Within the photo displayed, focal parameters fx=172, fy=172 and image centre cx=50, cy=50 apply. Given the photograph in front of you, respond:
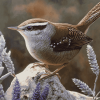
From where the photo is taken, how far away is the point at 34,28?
0.87 meters

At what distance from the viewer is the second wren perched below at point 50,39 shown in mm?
870

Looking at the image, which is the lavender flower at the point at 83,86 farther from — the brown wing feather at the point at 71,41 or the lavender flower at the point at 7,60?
the lavender flower at the point at 7,60

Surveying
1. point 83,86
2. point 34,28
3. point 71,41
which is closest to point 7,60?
point 34,28

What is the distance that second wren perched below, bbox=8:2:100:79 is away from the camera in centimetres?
87

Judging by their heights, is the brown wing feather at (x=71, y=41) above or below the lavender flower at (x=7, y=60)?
above

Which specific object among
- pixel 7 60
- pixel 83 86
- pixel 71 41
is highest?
pixel 71 41

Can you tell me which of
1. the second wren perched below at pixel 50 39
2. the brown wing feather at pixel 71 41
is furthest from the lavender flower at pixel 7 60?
the brown wing feather at pixel 71 41

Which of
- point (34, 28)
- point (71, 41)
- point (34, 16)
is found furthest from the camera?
point (34, 16)

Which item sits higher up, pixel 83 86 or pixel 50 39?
pixel 50 39

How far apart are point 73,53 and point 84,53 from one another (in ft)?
1.50

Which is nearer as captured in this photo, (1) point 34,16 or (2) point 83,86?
(2) point 83,86

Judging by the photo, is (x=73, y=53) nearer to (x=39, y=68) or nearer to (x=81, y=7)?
(x=39, y=68)

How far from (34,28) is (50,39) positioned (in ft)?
0.35

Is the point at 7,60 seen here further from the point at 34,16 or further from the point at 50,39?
the point at 34,16
